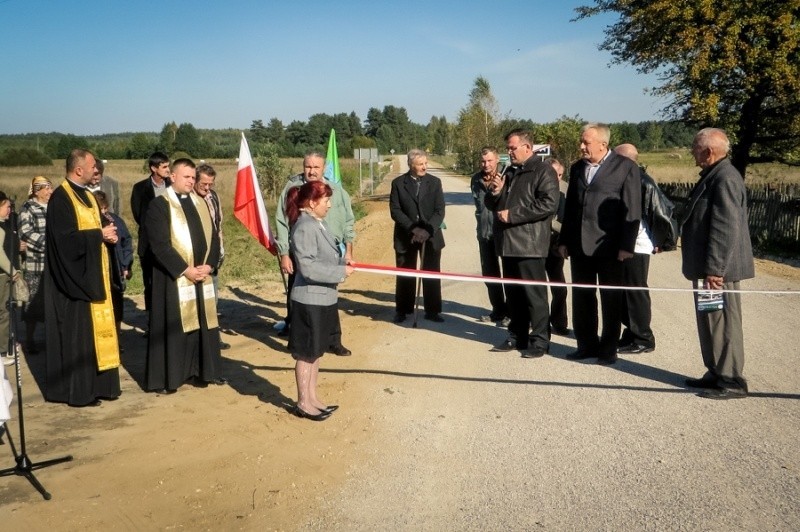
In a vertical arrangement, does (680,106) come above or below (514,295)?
above

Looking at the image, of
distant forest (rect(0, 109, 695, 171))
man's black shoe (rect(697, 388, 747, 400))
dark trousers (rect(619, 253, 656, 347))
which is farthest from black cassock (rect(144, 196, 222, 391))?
distant forest (rect(0, 109, 695, 171))

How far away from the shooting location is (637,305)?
742 centimetres

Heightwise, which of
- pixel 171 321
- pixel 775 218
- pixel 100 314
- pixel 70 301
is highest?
pixel 70 301

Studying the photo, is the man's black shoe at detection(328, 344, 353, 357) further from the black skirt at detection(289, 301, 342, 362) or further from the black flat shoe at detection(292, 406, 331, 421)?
the black skirt at detection(289, 301, 342, 362)

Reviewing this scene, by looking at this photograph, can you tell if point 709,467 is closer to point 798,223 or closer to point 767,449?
point 767,449

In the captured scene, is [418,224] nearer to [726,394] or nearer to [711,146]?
[711,146]

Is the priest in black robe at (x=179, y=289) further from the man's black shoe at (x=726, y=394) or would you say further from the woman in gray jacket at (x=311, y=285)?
the man's black shoe at (x=726, y=394)

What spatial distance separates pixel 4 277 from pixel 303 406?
4280mm

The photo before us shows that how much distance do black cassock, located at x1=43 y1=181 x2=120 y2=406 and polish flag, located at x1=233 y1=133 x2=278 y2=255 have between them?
8.85 feet

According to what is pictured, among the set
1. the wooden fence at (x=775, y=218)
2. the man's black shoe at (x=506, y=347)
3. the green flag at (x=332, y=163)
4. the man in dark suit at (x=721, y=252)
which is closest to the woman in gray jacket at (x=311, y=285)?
the man's black shoe at (x=506, y=347)

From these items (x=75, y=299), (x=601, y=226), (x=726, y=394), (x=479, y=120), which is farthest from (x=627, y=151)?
(x=479, y=120)

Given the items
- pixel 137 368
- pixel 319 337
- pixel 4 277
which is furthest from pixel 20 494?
pixel 4 277

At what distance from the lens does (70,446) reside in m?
5.51

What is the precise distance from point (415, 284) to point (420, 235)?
2.69ft
